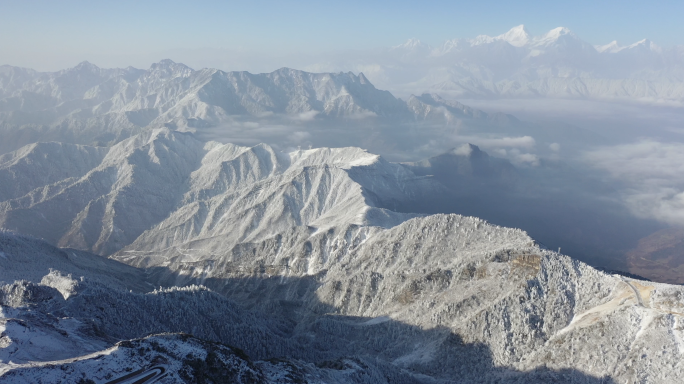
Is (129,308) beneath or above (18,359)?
beneath

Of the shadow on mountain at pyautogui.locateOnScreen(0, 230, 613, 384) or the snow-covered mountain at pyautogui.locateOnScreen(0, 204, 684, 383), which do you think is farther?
the shadow on mountain at pyautogui.locateOnScreen(0, 230, 613, 384)

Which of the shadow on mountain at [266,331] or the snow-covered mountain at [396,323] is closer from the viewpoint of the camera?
the snow-covered mountain at [396,323]

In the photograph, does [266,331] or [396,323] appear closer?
[266,331]

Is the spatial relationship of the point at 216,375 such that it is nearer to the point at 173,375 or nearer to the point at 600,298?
the point at 173,375

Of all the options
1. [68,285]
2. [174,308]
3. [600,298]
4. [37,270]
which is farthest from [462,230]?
[37,270]

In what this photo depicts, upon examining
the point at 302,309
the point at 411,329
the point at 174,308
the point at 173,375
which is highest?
the point at 173,375

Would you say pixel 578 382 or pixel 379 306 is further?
pixel 379 306

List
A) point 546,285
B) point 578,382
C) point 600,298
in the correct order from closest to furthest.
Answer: point 578,382
point 600,298
point 546,285

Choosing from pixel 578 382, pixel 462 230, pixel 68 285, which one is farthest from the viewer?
pixel 462 230

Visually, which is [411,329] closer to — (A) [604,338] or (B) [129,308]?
(A) [604,338]

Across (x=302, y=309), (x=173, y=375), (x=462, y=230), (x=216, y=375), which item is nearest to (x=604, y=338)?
(x=462, y=230)
